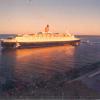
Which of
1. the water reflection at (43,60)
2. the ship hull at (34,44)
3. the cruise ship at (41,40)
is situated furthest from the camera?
the ship hull at (34,44)

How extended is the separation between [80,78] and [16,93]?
1031 mm

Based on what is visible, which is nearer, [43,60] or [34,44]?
[43,60]


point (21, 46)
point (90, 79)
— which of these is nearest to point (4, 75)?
point (90, 79)

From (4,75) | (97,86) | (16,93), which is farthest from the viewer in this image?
(4,75)

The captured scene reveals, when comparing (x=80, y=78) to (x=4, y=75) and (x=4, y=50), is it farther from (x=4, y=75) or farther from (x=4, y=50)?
(x=4, y=50)

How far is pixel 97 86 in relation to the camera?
3.72 m

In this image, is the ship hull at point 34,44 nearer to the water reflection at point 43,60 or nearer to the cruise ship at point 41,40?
the cruise ship at point 41,40

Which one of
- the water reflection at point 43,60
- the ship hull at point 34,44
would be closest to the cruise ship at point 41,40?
the ship hull at point 34,44

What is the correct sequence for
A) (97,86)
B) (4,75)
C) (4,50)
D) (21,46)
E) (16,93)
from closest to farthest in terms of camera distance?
(16,93)
(97,86)
(4,75)
(21,46)
(4,50)

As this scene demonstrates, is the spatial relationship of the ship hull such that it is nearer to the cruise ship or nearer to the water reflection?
the cruise ship

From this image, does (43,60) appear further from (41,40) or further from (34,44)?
(34,44)

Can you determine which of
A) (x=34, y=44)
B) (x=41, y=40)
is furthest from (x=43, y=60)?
(x=34, y=44)

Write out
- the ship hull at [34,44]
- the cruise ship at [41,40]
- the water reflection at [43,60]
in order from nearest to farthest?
the water reflection at [43,60]
the cruise ship at [41,40]
the ship hull at [34,44]

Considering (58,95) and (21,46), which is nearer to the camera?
(58,95)
